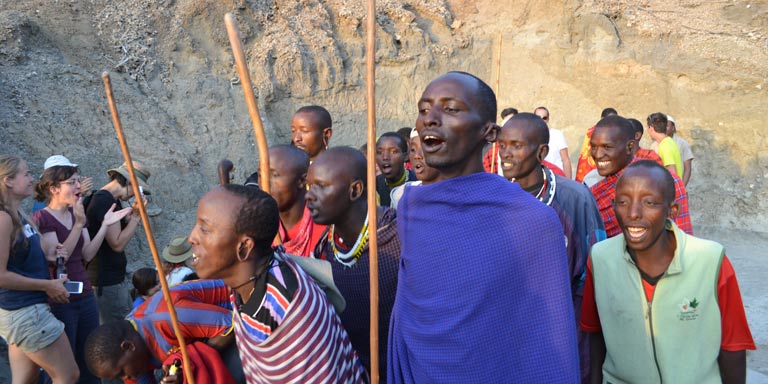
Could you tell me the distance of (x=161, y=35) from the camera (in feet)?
31.6

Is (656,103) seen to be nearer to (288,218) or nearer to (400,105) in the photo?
(400,105)

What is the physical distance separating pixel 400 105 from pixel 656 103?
15.8ft

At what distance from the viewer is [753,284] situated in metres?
7.35

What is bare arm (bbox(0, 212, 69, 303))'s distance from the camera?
3521 mm

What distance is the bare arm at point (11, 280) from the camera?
11.6 feet

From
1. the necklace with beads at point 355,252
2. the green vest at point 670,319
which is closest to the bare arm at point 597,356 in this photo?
the green vest at point 670,319

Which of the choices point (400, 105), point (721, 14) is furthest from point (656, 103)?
point (400, 105)

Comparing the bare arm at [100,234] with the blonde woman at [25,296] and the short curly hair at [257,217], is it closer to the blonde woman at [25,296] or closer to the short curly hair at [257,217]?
the blonde woman at [25,296]

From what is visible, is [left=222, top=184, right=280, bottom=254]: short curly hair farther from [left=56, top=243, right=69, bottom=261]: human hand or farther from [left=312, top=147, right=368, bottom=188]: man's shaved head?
[left=56, top=243, right=69, bottom=261]: human hand

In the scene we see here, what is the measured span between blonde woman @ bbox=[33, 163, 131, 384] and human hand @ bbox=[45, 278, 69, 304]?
17 centimetres

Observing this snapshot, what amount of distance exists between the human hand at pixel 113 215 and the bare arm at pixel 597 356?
141 inches

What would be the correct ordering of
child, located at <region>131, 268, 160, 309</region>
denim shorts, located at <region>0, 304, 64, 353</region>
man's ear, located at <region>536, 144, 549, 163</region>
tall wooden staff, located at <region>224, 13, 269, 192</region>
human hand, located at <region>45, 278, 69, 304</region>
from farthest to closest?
child, located at <region>131, 268, 160, 309</region> → human hand, located at <region>45, 278, 69, 304</region> → denim shorts, located at <region>0, 304, 64, 353</region> → man's ear, located at <region>536, 144, 549, 163</region> → tall wooden staff, located at <region>224, 13, 269, 192</region>

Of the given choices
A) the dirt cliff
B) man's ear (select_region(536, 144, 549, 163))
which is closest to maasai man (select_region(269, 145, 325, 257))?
man's ear (select_region(536, 144, 549, 163))

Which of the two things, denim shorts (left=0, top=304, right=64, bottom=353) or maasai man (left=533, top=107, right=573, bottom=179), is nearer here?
denim shorts (left=0, top=304, right=64, bottom=353)
